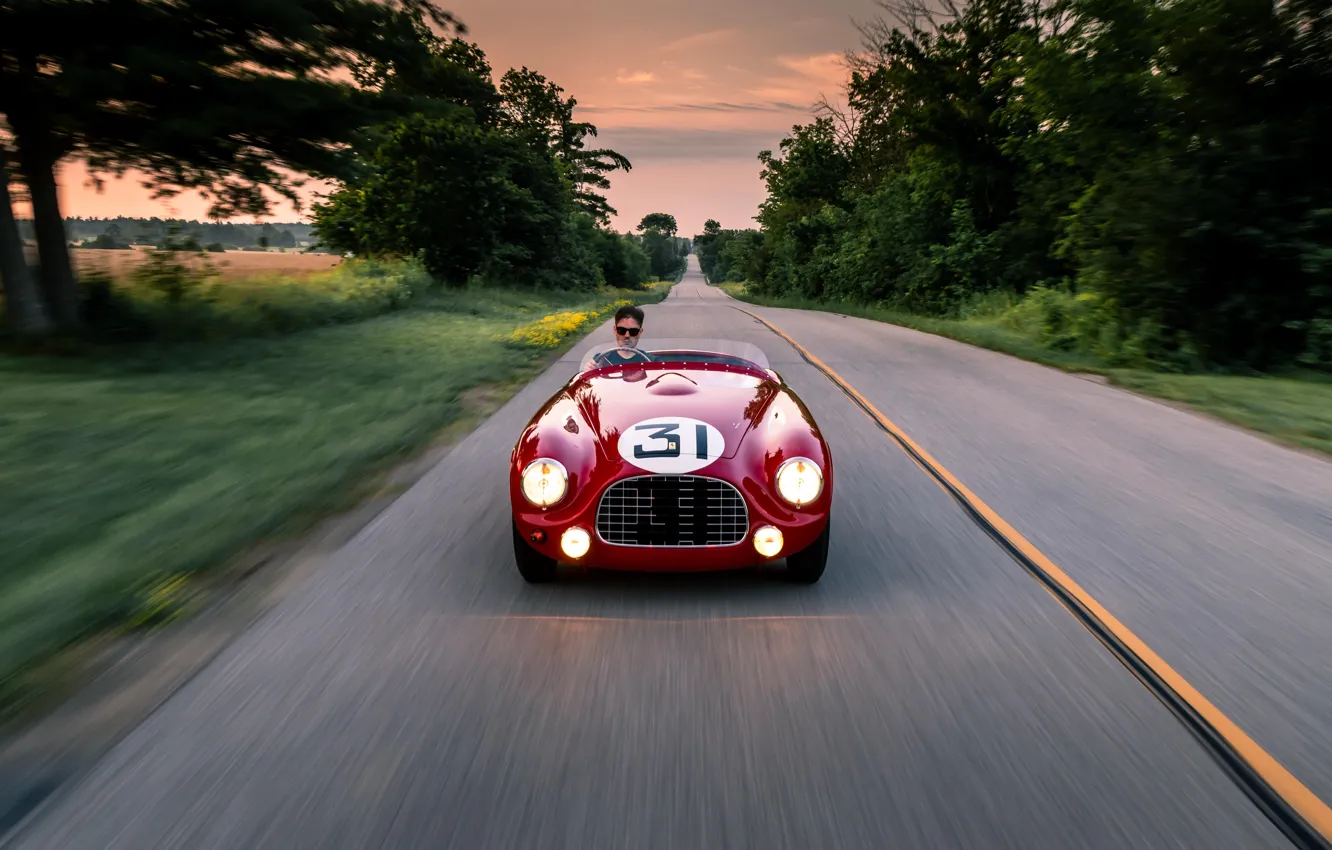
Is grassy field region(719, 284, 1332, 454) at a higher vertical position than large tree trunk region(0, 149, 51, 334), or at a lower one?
lower

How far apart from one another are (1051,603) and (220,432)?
7.22 m

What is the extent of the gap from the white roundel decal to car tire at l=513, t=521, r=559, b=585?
67 cm

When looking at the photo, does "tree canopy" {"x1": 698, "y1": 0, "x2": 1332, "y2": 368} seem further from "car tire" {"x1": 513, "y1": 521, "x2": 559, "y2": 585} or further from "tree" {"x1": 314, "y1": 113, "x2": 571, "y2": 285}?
"tree" {"x1": 314, "y1": 113, "x2": 571, "y2": 285}

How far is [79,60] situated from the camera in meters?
11.6

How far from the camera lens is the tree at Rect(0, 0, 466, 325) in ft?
38.3

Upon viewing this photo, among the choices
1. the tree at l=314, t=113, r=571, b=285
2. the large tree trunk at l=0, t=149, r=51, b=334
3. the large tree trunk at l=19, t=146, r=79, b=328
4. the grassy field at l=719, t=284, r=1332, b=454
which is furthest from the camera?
the tree at l=314, t=113, r=571, b=285

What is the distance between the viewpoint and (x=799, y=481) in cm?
472

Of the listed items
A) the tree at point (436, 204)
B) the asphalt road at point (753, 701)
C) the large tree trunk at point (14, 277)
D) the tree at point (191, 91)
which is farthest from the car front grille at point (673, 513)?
the tree at point (436, 204)

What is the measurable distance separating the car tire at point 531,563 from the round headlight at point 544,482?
19 centimetres

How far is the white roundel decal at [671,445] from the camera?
15.0 ft

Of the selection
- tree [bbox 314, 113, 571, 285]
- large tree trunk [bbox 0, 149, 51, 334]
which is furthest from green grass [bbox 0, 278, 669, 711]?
tree [bbox 314, 113, 571, 285]

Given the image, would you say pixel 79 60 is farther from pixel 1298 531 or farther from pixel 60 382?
pixel 1298 531

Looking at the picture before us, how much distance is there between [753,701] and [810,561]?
132cm

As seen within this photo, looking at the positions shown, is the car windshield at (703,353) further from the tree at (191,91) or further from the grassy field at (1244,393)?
the tree at (191,91)
